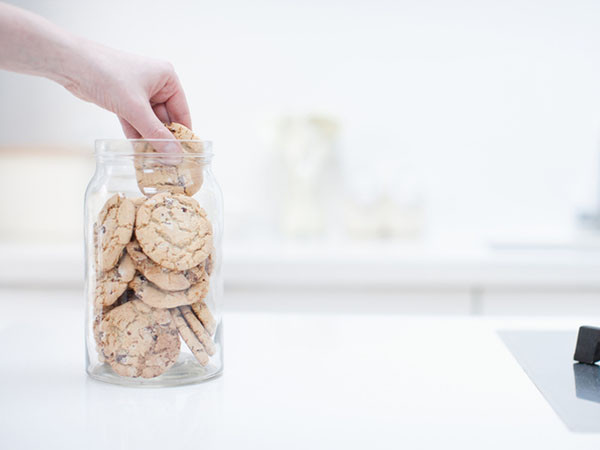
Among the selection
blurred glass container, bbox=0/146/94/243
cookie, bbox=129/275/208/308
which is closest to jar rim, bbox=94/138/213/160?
cookie, bbox=129/275/208/308

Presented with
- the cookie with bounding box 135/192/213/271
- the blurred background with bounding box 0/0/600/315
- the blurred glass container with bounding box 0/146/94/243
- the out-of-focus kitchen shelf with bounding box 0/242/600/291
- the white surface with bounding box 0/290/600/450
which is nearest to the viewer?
the white surface with bounding box 0/290/600/450

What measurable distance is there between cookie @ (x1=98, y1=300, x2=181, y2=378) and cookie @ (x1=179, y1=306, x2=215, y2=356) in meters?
0.02

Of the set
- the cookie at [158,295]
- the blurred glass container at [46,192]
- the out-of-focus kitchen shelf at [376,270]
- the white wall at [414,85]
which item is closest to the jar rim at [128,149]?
the cookie at [158,295]

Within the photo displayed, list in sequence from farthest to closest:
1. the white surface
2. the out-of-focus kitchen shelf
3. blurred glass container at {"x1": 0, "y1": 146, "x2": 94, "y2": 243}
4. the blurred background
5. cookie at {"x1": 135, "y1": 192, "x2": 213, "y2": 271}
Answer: the blurred background
blurred glass container at {"x1": 0, "y1": 146, "x2": 94, "y2": 243}
the out-of-focus kitchen shelf
cookie at {"x1": 135, "y1": 192, "x2": 213, "y2": 271}
the white surface

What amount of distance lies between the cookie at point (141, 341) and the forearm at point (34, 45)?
254mm

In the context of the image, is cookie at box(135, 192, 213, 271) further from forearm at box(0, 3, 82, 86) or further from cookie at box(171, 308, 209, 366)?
forearm at box(0, 3, 82, 86)

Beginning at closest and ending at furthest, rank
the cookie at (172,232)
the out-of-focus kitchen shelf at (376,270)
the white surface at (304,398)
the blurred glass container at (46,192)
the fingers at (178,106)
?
the white surface at (304,398), the cookie at (172,232), the fingers at (178,106), the out-of-focus kitchen shelf at (376,270), the blurred glass container at (46,192)

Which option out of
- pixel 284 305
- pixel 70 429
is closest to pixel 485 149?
pixel 284 305

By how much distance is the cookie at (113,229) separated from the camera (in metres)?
0.68

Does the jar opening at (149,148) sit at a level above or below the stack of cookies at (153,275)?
above

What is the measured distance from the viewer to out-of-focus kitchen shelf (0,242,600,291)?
1.78 m

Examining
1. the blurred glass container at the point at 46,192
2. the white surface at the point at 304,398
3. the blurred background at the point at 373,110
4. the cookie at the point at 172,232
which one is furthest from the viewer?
the blurred background at the point at 373,110

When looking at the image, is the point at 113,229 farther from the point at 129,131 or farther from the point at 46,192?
the point at 46,192

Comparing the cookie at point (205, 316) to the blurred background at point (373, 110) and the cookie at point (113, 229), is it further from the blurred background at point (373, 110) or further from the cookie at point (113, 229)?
the blurred background at point (373, 110)
